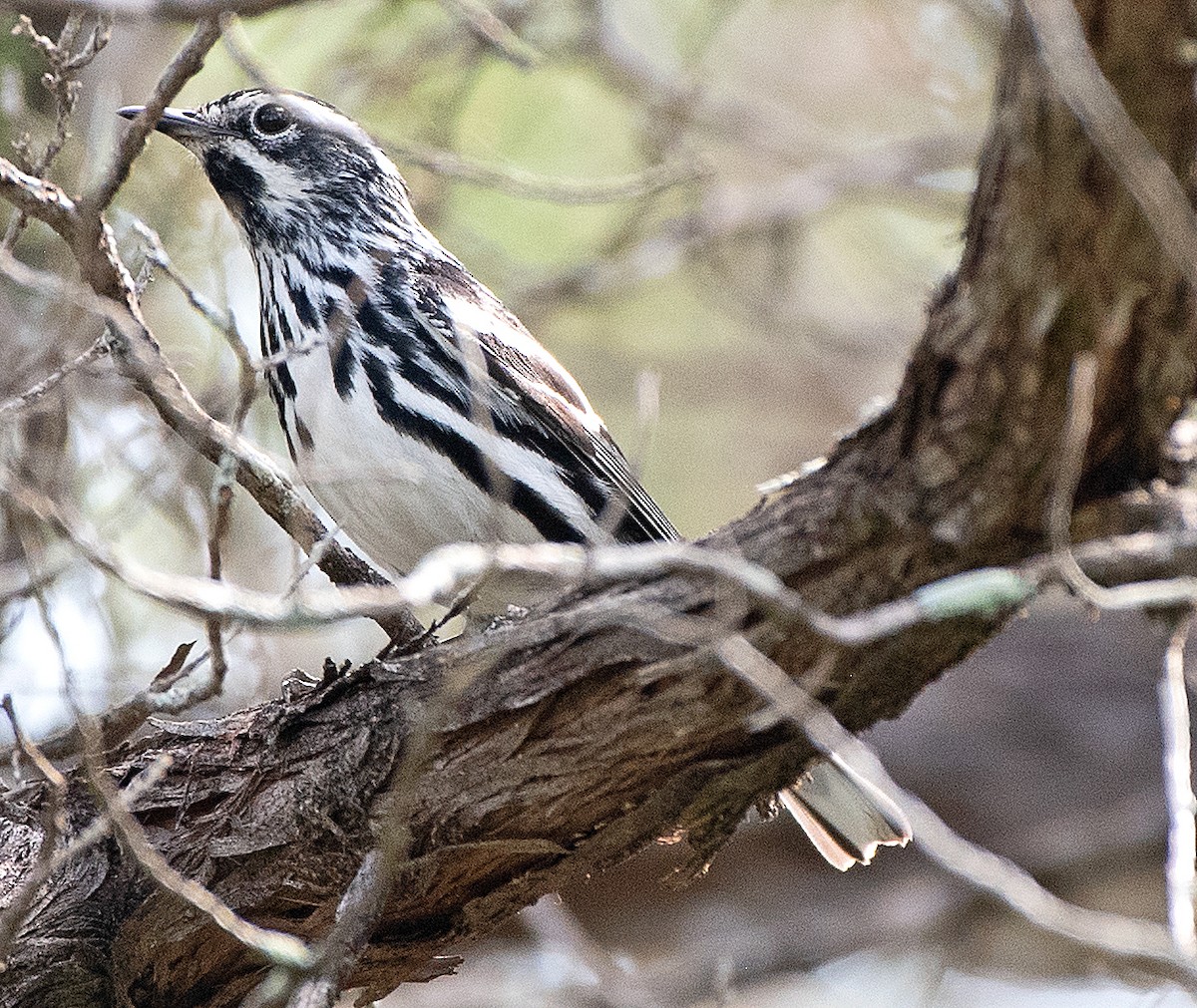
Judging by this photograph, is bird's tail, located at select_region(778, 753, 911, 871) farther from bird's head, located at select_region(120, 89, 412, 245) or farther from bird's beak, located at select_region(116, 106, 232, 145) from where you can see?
bird's beak, located at select_region(116, 106, 232, 145)

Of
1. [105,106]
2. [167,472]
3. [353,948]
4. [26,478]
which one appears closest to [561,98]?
[105,106]

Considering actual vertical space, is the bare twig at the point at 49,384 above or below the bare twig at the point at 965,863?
above

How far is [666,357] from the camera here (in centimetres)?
898

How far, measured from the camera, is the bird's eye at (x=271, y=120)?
4883 millimetres

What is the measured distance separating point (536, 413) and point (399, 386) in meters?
0.46

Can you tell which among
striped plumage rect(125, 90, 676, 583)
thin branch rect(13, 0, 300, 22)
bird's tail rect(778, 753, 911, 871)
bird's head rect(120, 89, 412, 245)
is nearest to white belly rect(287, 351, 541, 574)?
striped plumage rect(125, 90, 676, 583)

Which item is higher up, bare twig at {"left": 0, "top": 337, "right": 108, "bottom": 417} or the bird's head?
the bird's head

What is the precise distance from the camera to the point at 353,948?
2973mm

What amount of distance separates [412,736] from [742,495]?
609 cm

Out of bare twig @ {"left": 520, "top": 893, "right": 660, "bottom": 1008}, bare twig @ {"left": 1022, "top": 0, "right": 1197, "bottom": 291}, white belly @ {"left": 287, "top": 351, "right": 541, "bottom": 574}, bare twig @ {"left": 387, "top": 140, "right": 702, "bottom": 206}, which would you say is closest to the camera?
bare twig @ {"left": 1022, "top": 0, "right": 1197, "bottom": 291}

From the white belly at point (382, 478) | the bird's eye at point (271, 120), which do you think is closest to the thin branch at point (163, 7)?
the white belly at point (382, 478)

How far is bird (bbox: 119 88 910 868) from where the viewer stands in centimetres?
409

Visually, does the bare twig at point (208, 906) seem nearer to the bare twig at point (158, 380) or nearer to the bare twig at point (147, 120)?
the bare twig at point (158, 380)

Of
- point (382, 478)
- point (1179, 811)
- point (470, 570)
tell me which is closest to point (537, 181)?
point (382, 478)
